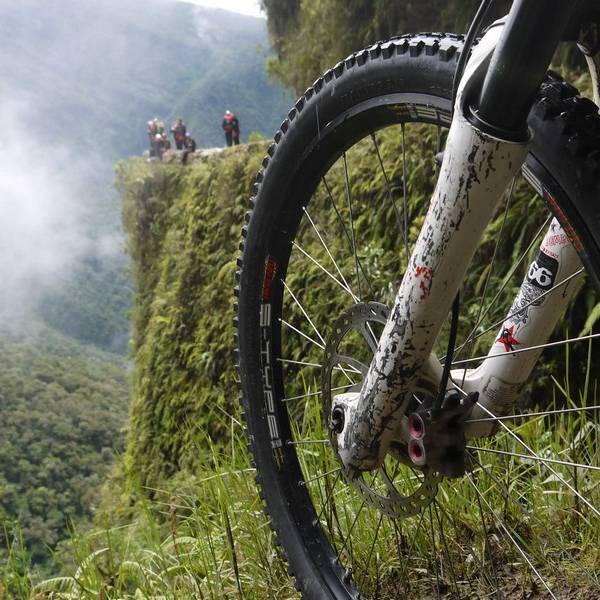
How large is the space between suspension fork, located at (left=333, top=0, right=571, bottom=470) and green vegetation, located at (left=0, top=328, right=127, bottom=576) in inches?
435

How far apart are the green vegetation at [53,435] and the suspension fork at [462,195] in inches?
435

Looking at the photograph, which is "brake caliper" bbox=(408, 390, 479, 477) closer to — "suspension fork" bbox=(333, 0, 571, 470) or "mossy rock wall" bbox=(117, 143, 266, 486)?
"suspension fork" bbox=(333, 0, 571, 470)

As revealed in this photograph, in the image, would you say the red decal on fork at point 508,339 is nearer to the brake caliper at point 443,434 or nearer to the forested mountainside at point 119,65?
the brake caliper at point 443,434

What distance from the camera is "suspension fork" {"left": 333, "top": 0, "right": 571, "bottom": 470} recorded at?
78 centimetres

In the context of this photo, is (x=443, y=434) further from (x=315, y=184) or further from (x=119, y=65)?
(x=119, y=65)

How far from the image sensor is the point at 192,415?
260 inches

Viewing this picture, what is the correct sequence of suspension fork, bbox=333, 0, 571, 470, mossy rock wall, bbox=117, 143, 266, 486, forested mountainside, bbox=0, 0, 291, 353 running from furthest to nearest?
forested mountainside, bbox=0, 0, 291, 353, mossy rock wall, bbox=117, 143, 266, 486, suspension fork, bbox=333, 0, 571, 470

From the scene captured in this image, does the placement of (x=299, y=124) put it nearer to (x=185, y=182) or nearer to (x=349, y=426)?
(x=349, y=426)

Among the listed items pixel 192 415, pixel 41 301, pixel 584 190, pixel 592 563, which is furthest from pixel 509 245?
pixel 41 301

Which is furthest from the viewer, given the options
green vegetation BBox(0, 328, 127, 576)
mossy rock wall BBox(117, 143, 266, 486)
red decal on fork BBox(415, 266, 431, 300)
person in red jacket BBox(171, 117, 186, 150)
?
green vegetation BBox(0, 328, 127, 576)

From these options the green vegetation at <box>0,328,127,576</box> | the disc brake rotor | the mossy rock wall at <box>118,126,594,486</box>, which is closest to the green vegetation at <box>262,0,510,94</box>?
the mossy rock wall at <box>118,126,594,486</box>

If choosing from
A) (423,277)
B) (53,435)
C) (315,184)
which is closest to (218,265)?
(315,184)

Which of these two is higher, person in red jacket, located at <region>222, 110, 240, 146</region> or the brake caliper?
person in red jacket, located at <region>222, 110, 240, 146</region>

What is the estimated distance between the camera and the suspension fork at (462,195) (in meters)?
0.78
